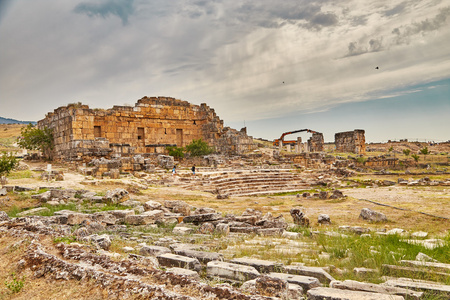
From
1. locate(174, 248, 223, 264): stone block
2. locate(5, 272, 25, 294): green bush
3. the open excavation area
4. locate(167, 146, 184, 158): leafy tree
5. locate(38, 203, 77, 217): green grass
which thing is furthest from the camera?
locate(167, 146, 184, 158): leafy tree

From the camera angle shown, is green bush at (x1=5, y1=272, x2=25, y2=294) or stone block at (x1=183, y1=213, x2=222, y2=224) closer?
green bush at (x1=5, y1=272, x2=25, y2=294)

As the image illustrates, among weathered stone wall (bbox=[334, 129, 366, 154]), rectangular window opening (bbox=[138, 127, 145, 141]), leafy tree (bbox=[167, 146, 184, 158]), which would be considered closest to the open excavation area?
leafy tree (bbox=[167, 146, 184, 158])

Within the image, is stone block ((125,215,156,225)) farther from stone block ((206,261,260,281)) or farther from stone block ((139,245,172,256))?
stone block ((206,261,260,281))

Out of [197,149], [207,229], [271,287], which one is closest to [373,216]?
[207,229]

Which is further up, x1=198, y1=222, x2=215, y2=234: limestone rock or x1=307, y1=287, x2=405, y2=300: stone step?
x1=307, y1=287, x2=405, y2=300: stone step

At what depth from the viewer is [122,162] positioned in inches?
760

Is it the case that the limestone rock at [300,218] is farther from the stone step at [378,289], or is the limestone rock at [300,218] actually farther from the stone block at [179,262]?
the stone step at [378,289]

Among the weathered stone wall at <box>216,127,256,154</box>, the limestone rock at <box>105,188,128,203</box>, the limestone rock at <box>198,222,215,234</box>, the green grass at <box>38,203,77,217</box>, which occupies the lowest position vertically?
the limestone rock at <box>198,222,215,234</box>

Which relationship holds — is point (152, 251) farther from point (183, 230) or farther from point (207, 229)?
point (207, 229)

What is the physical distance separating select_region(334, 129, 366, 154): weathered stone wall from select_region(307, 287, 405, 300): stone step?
44794 mm

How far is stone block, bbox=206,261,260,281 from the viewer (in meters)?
3.67

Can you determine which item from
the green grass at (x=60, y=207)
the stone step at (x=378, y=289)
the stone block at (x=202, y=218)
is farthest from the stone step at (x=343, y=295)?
the green grass at (x=60, y=207)

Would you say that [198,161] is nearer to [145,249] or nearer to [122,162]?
[122,162]

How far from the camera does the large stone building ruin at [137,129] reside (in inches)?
845
